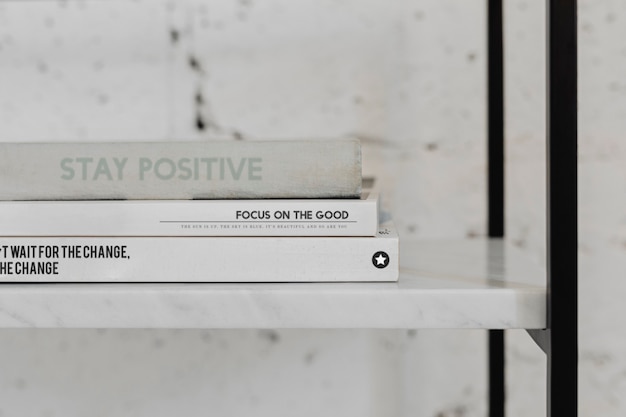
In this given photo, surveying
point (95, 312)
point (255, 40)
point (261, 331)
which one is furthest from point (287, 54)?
point (95, 312)

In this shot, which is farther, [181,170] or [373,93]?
[373,93]

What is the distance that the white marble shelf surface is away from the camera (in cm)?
41

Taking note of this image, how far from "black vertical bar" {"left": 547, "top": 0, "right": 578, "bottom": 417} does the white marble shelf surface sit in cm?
2

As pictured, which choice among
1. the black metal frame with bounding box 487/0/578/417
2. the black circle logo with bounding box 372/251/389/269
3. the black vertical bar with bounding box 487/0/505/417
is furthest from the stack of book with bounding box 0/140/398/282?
the black vertical bar with bounding box 487/0/505/417

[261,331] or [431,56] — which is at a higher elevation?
[431,56]

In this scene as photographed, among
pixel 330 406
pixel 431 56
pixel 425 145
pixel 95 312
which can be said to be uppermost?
pixel 431 56

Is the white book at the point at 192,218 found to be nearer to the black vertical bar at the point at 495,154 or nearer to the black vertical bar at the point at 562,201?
the black vertical bar at the point at 562,201

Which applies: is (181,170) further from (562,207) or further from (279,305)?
(562,207)

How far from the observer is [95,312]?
0.42 meters

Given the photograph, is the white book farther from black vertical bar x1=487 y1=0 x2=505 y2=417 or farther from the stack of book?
black vertical bar x1=487 y1=0 x2=505 y2=417

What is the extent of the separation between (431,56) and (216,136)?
0.88 ft

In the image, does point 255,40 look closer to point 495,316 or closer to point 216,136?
point 216,136

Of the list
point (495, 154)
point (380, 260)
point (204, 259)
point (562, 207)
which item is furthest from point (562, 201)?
point (495, 154)

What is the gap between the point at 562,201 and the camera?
1.23 feet
